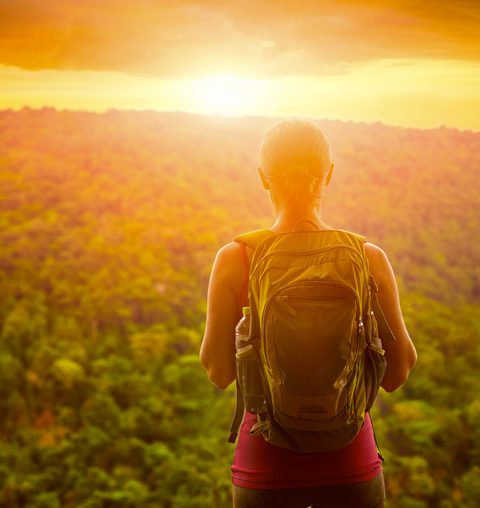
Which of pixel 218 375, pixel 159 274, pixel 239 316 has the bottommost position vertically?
pixel 159 274

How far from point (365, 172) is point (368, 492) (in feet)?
20.4

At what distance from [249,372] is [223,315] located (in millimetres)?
98

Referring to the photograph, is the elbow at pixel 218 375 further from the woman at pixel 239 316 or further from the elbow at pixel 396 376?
the elbow at pixel 396 376

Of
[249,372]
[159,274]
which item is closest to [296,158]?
[249,372]

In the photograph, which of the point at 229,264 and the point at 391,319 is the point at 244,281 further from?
the point at 391,319

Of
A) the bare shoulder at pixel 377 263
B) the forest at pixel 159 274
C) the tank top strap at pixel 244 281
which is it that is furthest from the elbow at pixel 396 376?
the forest at pixel 159 274

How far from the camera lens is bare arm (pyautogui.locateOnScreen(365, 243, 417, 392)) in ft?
3.23

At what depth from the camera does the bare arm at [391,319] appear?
0.98m

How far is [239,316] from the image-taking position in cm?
101

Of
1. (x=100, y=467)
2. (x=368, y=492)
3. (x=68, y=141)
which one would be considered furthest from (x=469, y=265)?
(x=368, y=492)

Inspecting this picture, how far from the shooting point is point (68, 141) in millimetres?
7223

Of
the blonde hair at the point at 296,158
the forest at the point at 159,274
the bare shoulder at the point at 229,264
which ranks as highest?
the blonde hair at the point at 296,158

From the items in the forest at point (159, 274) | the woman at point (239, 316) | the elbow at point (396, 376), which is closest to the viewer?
the woman at point (239, 316)

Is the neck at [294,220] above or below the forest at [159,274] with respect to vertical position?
above
